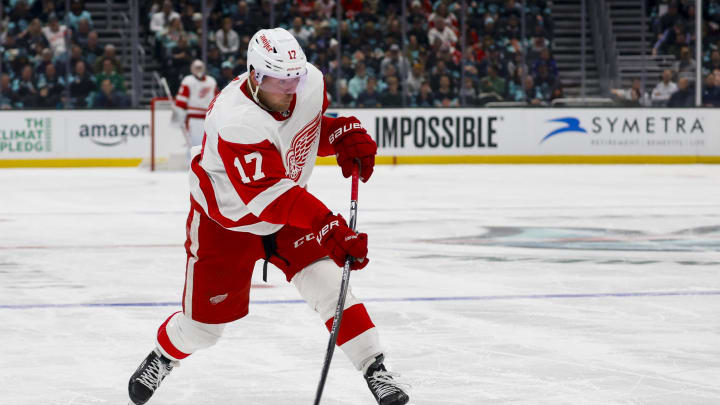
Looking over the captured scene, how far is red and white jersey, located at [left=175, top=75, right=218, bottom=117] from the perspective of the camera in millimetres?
14086

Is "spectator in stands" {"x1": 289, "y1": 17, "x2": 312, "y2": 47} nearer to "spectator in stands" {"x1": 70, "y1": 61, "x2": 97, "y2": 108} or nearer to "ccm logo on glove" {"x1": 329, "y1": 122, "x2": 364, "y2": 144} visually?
"spectator in stands" {"x1": 70, "y1": 61, "x2": 97, "y2": 108}

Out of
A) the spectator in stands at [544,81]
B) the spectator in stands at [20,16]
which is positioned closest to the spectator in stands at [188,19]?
the spectator in stands at [20,16]

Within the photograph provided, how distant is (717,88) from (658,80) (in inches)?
31.3

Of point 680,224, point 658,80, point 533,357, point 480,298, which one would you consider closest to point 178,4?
point 658,80

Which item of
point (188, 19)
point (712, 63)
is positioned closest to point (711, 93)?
point (712, 63)

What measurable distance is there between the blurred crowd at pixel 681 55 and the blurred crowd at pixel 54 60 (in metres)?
6.93

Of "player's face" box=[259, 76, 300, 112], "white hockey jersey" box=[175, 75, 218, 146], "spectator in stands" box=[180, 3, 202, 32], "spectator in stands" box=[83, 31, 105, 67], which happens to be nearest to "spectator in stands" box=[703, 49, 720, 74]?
"white hockey jersey" box=[175, 75, 218, 146]

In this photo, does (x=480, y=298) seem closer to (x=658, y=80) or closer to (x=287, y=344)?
(x=287, y=344)

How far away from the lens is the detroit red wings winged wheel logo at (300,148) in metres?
3.13

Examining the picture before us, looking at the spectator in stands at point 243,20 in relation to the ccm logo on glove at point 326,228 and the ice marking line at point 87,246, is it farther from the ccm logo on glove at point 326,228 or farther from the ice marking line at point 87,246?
the ccm logo on glove at point 326,228

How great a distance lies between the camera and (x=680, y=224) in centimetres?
822

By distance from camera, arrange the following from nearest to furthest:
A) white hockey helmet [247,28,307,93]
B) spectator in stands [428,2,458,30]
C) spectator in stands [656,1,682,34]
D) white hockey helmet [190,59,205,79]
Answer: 1. white hockey helmet [247,28,307,93]
2. white hockey helmet [190,59,205,79]
3. spectator in stands [428,2,458,30]
4. spectator in stands [656,1,682,34]

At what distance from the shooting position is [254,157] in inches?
113

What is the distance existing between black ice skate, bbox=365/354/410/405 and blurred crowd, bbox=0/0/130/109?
12552 mm
